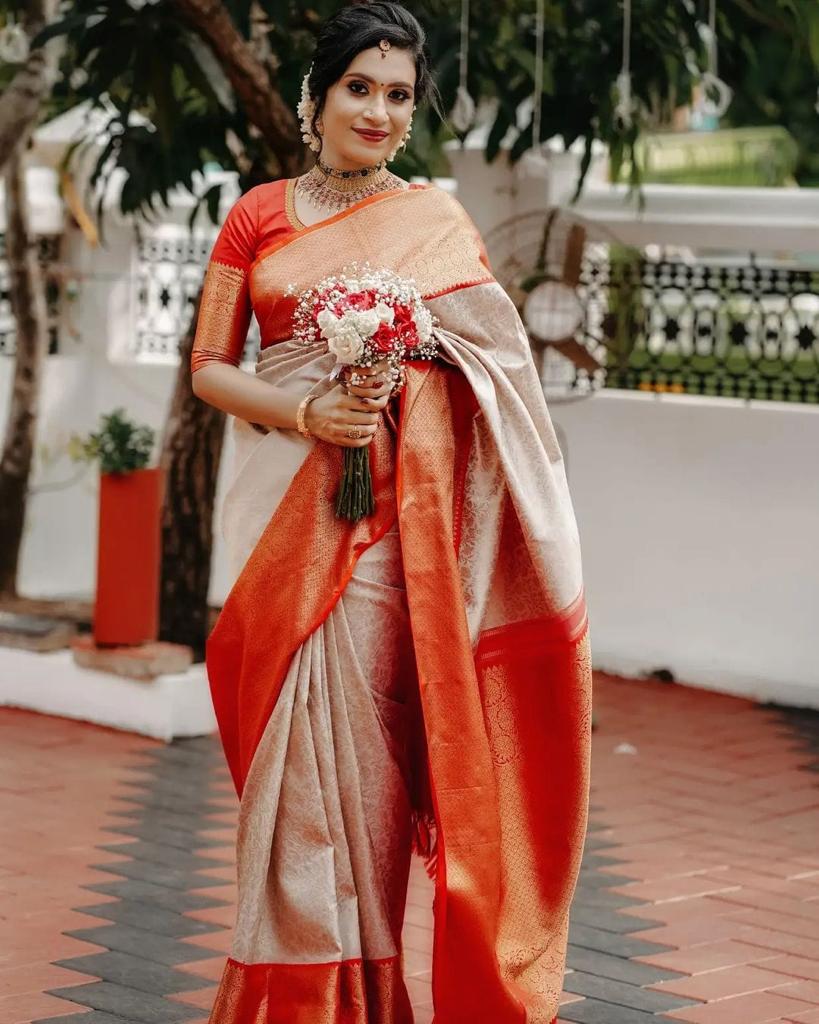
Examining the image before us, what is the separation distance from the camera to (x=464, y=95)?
20.1 feet

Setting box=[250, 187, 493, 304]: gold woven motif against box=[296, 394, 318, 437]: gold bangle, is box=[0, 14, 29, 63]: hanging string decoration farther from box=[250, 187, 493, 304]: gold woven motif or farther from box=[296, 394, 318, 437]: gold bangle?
box=[296, 394, 318, 437]: gold bangle

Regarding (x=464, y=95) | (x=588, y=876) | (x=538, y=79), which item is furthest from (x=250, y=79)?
(x=588, y=876)

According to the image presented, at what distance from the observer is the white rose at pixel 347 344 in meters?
3.06

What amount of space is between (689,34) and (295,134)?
1418mm

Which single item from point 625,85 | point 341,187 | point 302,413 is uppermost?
point 625,85

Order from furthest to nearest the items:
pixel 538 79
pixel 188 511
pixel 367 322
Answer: pixel 188 511, pixel 538 79, pixel 367 322

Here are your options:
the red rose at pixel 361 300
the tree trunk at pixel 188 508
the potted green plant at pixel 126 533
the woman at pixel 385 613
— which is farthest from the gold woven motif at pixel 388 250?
the tree trunk at pixel 188 508

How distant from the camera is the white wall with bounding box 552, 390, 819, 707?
22.0ft

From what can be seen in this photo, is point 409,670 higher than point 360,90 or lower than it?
lower

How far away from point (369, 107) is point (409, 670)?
3.14ft

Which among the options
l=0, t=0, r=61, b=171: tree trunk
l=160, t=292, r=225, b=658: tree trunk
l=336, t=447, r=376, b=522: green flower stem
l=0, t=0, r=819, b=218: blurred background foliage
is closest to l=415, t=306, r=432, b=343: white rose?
l=336, t=447, r=376, b=522: green flower stem

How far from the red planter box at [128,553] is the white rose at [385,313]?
309 centimetres

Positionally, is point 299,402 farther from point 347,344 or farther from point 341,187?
point 341,187

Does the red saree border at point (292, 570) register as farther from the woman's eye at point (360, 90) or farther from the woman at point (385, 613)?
the woman's eye at point (360, 90)
